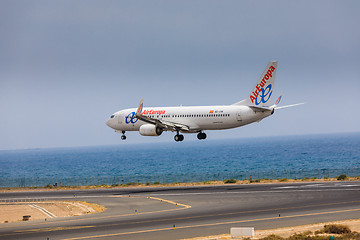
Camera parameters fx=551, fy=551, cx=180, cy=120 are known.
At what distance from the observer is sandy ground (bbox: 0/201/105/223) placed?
53281mm

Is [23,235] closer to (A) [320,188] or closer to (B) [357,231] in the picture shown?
(B) [357,231]

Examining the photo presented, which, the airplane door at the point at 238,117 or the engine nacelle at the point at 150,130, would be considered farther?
the engine nacelle at the point at 150,130

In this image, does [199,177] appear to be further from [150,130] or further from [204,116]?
[204,116]

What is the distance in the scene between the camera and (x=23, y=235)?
127 ft

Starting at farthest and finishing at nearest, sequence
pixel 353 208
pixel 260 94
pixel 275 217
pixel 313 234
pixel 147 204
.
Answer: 1. pixel 260 94
2. pixel 147 204
3. pixel 353 208
4. pixel 275 217
5. pixel 313 234

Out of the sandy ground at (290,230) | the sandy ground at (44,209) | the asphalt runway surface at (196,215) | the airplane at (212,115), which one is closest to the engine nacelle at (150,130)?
the airplane at (212,115)

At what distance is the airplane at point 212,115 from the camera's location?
2699 inches

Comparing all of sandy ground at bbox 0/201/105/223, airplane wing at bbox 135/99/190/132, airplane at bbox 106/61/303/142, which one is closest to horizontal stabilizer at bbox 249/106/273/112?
airplane at bbox 106/61/303/142

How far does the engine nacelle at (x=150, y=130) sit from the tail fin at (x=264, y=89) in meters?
11.5

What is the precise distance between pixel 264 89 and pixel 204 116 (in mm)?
8405

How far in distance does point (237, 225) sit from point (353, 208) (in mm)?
12148

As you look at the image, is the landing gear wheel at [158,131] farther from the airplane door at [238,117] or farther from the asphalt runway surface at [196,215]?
the airplane door at [238,117]

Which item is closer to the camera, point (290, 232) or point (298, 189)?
point (290, 232)

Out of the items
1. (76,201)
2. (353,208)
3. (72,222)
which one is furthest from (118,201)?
(353,208)
